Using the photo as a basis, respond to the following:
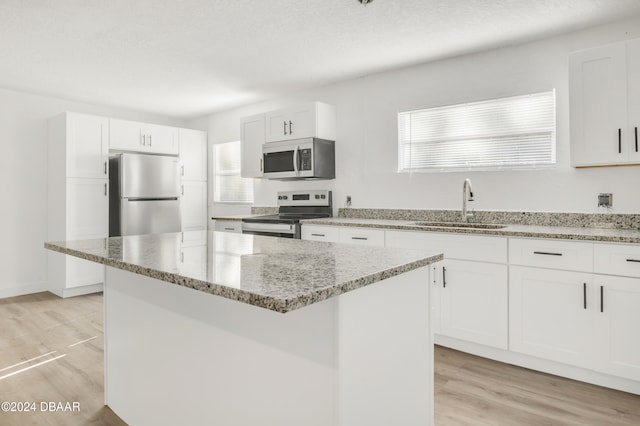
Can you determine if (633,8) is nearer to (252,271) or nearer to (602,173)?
(602,173)

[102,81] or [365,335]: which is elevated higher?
[102,81]

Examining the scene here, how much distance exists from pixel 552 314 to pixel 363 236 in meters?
1.48

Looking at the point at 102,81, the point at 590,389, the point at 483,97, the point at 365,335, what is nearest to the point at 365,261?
the point at 365,335

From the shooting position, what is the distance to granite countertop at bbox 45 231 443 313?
99cm

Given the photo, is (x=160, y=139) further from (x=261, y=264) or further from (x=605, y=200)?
(x=605, y=200)

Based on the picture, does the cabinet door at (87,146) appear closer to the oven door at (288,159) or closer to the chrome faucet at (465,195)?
the oven door at (288,159)

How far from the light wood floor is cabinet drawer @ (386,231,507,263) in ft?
2.43

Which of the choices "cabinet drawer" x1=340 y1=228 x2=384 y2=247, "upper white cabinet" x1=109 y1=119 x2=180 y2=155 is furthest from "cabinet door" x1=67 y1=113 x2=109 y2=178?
"cabinet drawer" x1=340 y1=228 x2=384 y2=247

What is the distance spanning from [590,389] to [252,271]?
232cm

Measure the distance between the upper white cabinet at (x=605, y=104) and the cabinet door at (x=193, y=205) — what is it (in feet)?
15.2

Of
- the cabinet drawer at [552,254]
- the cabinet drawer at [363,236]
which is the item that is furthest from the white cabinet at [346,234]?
the cabinet drawer at [552,254]

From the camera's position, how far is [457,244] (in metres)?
2.86

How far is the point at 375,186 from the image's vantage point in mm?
4070

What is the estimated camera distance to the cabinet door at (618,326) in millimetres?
2219
